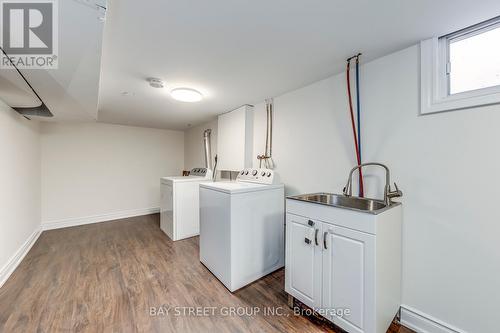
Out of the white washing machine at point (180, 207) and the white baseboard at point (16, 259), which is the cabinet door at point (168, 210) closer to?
the white washing machine at point (180, 207)

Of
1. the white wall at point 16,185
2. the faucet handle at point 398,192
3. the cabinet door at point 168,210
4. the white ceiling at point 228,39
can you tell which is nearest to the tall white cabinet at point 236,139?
the white ceiling at point 228,39

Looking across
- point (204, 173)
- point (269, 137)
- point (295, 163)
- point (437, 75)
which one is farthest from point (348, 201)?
point (204, 173)

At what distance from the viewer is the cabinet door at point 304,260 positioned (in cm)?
148

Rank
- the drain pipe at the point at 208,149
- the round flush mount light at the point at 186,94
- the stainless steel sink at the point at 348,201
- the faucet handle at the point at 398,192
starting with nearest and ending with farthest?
the faucet handle at the point at 398,192 → the stainless steel sink at the point at 348,201 → the round flush mount light at the point at 186,94 → the drain pipe at the point at 208,149

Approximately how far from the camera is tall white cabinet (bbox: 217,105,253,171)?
287 cm

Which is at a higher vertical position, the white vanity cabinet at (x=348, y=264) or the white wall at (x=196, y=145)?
the white wall at (x=196, y=145)

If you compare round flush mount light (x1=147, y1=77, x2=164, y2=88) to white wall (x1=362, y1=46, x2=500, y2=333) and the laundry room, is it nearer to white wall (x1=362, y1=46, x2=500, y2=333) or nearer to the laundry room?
the laundry room

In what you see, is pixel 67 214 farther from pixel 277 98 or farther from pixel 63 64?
pixel 277 98

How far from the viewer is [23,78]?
150 centimetres

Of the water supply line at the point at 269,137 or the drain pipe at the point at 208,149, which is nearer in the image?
the water supply line at the point at 269,137

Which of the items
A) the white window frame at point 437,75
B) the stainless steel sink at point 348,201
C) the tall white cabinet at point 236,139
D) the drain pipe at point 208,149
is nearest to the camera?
the white window frame at point 437,75

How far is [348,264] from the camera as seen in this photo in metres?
1.31

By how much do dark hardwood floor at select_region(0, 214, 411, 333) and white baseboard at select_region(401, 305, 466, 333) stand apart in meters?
0.11

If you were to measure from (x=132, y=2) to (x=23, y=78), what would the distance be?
3.93 feet
